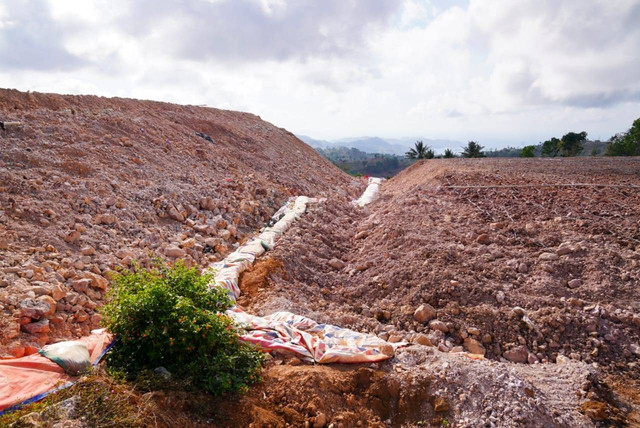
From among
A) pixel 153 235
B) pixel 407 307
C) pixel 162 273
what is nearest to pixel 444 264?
pixel 407 307

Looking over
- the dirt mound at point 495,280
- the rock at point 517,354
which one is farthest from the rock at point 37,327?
the rock at point 517,354

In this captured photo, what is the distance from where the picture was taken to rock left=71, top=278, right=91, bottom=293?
4.11 metres

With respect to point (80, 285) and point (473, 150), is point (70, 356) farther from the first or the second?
point (473, 150)

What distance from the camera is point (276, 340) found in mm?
3438

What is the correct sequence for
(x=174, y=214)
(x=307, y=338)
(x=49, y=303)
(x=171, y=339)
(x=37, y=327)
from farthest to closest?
(x=174, y=214) < (x=49, y=303) < (x=307, y=338) < (x=37, y=327) < (x=171, y=339)

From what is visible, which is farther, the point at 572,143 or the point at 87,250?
the point at 572,143

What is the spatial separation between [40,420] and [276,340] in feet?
5.82

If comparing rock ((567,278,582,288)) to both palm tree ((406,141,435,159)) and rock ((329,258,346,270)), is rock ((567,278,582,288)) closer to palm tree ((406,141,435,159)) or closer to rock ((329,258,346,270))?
rock ((329,258,346,270))

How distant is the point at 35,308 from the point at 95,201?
2.99 m

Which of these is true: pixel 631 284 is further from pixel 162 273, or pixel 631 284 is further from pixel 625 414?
pixel 162 273

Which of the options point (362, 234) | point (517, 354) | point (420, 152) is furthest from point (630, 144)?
point (517, 354)

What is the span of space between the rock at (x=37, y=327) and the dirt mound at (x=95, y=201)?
1 cm

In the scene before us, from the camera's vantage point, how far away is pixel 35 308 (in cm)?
350

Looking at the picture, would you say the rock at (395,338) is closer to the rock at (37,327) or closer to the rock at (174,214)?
the rock at (37,327)
